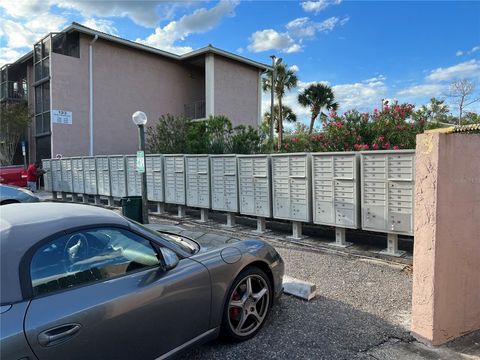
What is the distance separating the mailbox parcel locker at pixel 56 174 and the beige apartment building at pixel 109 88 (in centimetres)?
270

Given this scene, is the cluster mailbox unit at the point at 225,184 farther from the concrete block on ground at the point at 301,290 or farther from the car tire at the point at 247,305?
the car tire at the point at 247,305

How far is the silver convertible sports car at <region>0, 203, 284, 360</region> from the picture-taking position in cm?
191

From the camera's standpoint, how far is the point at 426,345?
10.5ft

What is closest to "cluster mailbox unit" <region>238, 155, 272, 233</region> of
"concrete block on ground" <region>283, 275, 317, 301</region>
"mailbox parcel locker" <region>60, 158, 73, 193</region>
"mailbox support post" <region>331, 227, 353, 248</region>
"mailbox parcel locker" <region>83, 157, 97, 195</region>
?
"mailbox support post" <region>331, 227, 353, 248</region>

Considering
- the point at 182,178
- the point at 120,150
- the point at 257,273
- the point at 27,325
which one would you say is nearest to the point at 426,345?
the point at 257,273

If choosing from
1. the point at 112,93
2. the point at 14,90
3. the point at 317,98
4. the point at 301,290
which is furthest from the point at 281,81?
the point at 301,290

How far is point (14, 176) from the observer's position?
13414 millimetres

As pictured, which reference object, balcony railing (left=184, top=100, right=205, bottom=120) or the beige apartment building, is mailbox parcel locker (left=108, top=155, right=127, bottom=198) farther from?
balcony railing (left=184, top=100, right=205, bottom=120)

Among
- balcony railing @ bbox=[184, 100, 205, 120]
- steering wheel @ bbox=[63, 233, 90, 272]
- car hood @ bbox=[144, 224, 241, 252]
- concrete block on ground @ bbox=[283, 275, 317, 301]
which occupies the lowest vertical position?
concrete block on ground @ bbox=[283, 275, 317, 301]

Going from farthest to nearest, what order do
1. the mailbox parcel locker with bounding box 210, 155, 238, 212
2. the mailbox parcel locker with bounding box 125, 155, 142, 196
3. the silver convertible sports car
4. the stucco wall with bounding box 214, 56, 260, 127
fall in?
1. the stucco wall with bounding box 214, 56, 260, 127
2. the mailbox parcel locker with bounding box 125, 155, 142, 196
3. the mailbox parcel locker with bounding box 210, 155, 238, 212
4. the silver convertible sports car

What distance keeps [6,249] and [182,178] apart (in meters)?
7.44

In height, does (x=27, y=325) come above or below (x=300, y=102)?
below

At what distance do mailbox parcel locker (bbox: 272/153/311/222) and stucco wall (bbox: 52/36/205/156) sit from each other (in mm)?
13968

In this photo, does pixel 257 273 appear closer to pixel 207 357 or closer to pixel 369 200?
pixel 207 357
